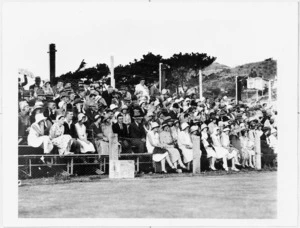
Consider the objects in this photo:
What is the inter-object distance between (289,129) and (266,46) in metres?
1.24

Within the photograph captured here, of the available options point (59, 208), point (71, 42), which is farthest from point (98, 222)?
point (71, 42)

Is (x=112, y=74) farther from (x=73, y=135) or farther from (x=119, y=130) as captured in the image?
(x=73, y=135)

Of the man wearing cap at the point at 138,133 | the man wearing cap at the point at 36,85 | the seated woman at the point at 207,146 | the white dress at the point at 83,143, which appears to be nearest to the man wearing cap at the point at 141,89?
the man wearing cap at the point at 138,133

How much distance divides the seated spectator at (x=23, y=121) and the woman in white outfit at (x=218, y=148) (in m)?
2.86

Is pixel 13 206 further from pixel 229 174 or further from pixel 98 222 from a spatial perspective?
pixel 229 174

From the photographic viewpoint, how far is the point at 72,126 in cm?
1586

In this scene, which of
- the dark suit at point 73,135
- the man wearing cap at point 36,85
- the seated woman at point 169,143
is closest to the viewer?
the man wearing cap at point 36,85

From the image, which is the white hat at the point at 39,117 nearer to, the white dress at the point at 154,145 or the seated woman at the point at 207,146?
the white dress at the point at 154,145

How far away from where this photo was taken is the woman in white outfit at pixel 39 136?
15555mm

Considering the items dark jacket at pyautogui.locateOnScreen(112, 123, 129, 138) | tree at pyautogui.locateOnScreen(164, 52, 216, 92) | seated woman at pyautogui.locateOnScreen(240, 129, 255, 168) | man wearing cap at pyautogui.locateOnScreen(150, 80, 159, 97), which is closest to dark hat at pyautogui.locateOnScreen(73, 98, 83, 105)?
dark jacket at pyautogui.locateOnScreen(112, 123, 129, 138)

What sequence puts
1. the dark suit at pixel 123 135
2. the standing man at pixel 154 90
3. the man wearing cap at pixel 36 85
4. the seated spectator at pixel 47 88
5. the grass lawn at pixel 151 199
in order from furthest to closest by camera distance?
the standing man at pixel 154 90
the dark suit at pixel 123 135
the seated spectator at pixel 47 88
the man wearing cap at pixel 36 85
the grass lawn at pixel 151 199

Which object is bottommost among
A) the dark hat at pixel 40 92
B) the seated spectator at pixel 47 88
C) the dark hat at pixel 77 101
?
the dark hat at pixel 77 101

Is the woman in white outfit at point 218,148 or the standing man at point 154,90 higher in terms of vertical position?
the standing man at point 154,90

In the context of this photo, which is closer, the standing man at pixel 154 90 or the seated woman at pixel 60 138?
the seated woman at pixel 60 138
